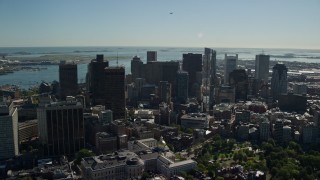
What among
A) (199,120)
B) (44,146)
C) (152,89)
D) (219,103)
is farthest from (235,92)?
(44,146)

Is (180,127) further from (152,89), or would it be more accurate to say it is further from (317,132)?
(152,89)

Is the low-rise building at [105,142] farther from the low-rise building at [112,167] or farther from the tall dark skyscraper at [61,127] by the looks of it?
the low-rise building at [112,167]

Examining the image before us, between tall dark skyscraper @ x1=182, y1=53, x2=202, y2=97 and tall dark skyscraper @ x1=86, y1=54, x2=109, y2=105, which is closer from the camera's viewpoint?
tall dark skyscraper @ x1=86, y1=54, x2=109, y2=105

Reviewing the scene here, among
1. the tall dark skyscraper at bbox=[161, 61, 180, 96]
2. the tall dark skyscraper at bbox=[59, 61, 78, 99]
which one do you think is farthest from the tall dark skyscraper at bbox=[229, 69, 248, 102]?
the tall dark skyscraper at bbox=[59, 61, 78, 99]

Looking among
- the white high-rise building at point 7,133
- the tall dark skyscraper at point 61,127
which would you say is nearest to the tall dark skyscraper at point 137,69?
the tall dark skyscraper at point 61,127

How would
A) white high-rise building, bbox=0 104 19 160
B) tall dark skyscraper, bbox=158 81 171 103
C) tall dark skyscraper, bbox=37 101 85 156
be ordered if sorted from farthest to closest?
tall dark skyscraper, bbox=158 81 171 103 < tall dark skyscraper, bbox=37 101 85 156 < white high-rise building, bbox=0 104 19 160

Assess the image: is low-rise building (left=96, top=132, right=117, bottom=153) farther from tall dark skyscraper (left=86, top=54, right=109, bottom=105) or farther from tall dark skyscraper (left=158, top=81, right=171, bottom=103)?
tall dark skyscraper (left=158, top=81, right=171, bottom=103)

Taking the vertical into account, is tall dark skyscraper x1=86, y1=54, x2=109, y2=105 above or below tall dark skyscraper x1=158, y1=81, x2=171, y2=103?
above
